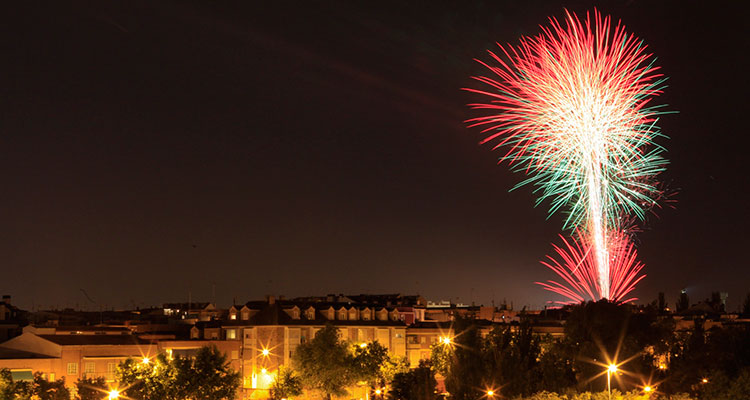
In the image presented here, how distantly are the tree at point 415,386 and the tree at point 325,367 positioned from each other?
37.3ft

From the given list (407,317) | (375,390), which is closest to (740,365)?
(375,390)

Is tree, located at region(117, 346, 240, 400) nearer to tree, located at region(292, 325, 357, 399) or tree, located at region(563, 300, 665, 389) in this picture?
tree, located at region(292, 325, 357, 399)

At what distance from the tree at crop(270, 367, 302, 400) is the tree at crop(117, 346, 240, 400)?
658 centimetres

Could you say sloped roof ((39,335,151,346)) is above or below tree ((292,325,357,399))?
above

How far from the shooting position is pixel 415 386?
44.9 metres

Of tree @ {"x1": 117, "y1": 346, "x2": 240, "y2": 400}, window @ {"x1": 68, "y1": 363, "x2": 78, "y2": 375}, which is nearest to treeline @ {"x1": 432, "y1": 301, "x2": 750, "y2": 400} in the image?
Answer: tree @ {"x1": 117, "y1": 346, "x2": 240, "y2": 400}

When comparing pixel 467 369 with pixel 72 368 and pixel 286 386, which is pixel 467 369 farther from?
pixel 72 368

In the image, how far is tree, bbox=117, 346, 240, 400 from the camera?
49.3 metres

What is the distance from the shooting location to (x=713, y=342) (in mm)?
51719

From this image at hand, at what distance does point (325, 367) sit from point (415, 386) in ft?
50.6

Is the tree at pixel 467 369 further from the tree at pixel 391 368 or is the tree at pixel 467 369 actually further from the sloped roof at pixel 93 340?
the sloped roof at pixel 93 340

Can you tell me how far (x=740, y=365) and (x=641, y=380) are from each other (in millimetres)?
9158

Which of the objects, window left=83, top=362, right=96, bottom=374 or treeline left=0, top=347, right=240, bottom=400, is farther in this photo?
window left=83, top=362, right=96, bottom=374

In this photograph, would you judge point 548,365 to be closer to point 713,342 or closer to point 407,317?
point 713,342
